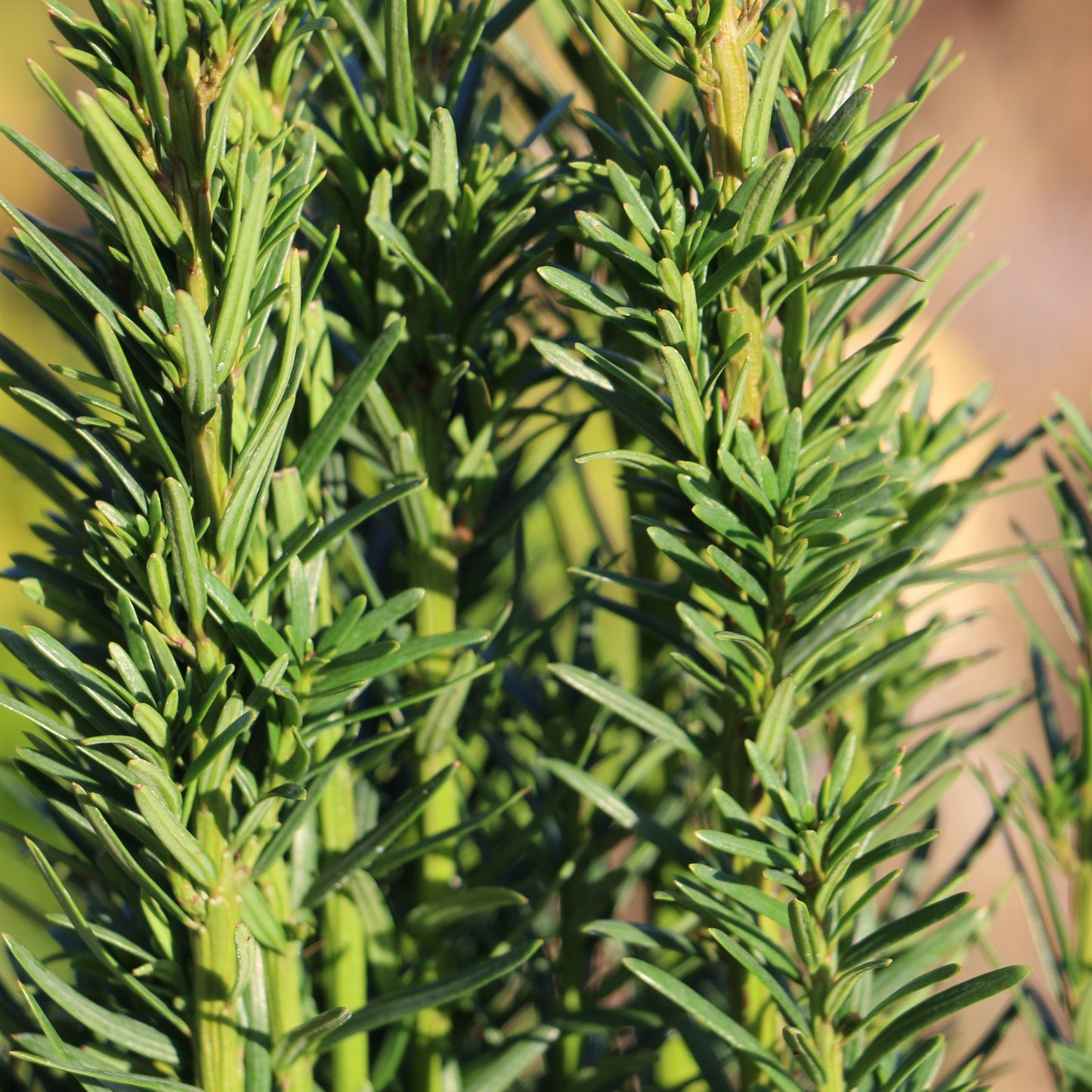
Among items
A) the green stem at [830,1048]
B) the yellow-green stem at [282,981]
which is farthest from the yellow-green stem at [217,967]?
the green stem at [830,1048]

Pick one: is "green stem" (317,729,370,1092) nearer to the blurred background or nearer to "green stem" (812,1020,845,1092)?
"green stem" (812,1020,845,1092)

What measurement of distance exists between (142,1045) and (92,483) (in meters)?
0.12

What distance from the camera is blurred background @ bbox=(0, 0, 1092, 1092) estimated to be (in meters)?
0.87

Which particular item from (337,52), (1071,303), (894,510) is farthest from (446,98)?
(1071,303)

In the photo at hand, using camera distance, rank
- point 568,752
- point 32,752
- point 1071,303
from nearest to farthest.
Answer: point 32,752, point 568,752, point 1071,303

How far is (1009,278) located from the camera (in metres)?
0.91

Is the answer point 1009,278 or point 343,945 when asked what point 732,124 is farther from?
point 1009,278

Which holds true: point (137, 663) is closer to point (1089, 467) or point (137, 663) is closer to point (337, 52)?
point (337, 52)

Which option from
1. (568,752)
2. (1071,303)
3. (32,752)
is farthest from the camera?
(1071,303)

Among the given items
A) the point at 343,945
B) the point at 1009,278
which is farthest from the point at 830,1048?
the point at 1009,278

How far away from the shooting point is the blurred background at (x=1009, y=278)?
2.84ft

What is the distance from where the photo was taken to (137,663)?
0.19 m

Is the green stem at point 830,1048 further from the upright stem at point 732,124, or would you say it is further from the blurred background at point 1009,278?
the blurred background at point 1009,278

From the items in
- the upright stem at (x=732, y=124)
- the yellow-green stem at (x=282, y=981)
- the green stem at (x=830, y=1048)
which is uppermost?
the upright stem at (x=732, y=124)
